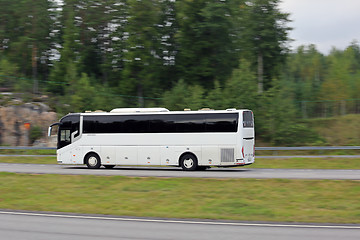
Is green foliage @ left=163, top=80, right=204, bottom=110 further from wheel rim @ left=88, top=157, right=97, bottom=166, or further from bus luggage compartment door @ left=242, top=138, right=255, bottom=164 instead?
bus luggage compartment door @ left=242, top=138, right=255, bottom=164

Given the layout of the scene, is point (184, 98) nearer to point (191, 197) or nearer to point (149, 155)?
point (149, 155)

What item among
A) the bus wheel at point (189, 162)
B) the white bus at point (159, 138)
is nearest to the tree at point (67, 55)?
the white bus at point (159, 138)

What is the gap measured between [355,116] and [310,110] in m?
5.70

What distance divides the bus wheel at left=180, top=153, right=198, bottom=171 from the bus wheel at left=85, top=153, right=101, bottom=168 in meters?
5.38

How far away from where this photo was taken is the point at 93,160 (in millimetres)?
28656

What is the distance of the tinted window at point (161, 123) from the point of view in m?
25.8

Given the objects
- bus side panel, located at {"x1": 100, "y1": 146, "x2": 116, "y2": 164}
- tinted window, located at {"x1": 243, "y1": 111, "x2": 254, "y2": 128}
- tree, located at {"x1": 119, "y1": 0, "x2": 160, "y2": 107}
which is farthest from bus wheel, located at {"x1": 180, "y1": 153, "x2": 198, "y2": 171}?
tree, located at {"x1": 119, "y1": 0, "x2": 160, "y2": 107}

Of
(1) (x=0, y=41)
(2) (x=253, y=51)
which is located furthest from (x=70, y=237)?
(1) (x=0, y=41)

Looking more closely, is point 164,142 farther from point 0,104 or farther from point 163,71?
point 163,71

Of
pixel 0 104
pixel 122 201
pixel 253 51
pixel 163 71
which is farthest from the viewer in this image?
pixel 163 71

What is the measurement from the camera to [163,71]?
2574 inches

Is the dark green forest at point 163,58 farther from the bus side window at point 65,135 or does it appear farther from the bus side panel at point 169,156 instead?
the bus side panel at point 169,156

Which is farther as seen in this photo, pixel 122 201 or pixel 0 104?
pixel 0 104

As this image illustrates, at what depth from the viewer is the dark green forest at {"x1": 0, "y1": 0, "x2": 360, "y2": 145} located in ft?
161
